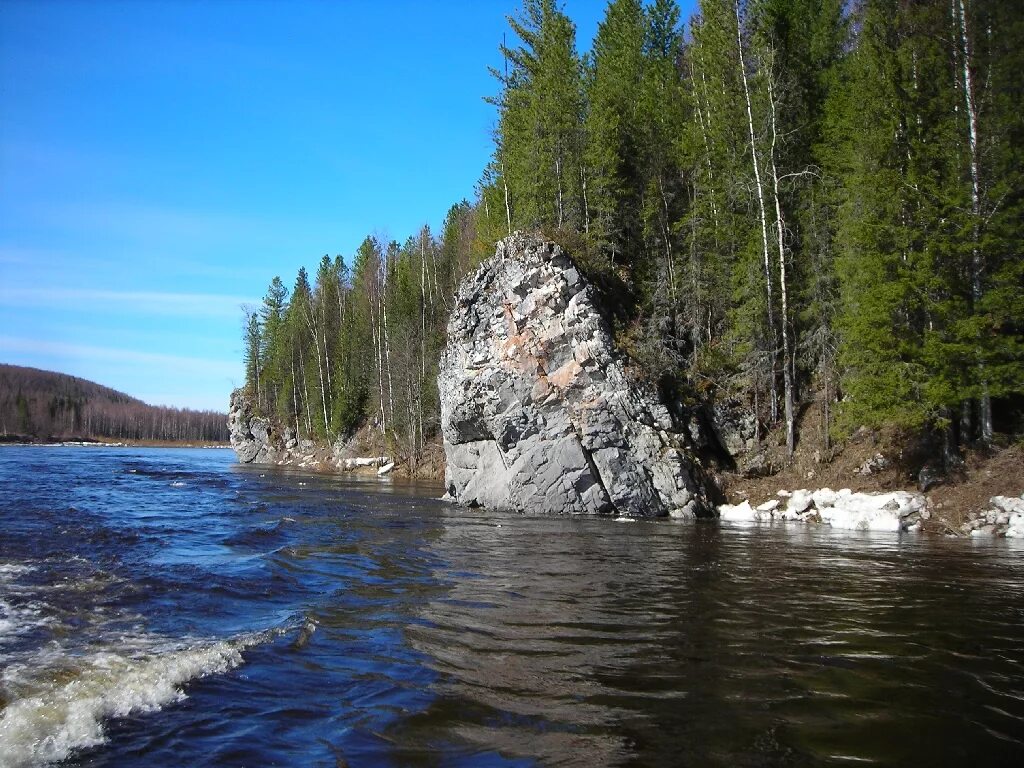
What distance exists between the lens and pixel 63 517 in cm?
1792

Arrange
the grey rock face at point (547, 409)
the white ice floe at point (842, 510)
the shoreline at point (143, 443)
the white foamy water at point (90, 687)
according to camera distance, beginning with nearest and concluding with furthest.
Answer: the white foamy water at point (90, 687), the white ice floe at point (842, 510), the grey rock face at point (547, 409), the shoreline at point (143, 443)

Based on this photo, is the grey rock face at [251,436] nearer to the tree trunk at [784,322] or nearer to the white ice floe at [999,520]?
the tree trunk at [784,322]

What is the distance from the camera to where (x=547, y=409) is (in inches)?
987

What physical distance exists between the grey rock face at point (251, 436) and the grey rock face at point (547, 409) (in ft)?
177

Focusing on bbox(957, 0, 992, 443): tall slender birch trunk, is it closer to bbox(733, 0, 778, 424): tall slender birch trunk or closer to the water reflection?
bbox(733, 0, 778, 424): tall slender birch trunk

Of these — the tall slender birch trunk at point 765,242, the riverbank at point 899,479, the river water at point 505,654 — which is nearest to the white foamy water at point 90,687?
the river water at point 505,654

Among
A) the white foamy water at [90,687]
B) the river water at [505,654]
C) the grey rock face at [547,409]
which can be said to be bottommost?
the river water at [505,654]

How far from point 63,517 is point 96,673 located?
552 inches

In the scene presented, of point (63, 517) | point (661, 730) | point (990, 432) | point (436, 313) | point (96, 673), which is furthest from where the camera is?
point (436, 313)

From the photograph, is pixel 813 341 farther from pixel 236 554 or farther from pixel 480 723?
pixel 480 723

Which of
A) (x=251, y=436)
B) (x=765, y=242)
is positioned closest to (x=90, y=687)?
(x=765, y=242)

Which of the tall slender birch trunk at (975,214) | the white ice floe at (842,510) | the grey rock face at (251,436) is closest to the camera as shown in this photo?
the white ice floe at (842,510)

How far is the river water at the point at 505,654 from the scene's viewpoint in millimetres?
5086

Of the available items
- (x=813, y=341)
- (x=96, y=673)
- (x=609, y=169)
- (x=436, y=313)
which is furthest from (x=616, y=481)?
(x=436, y=313)
